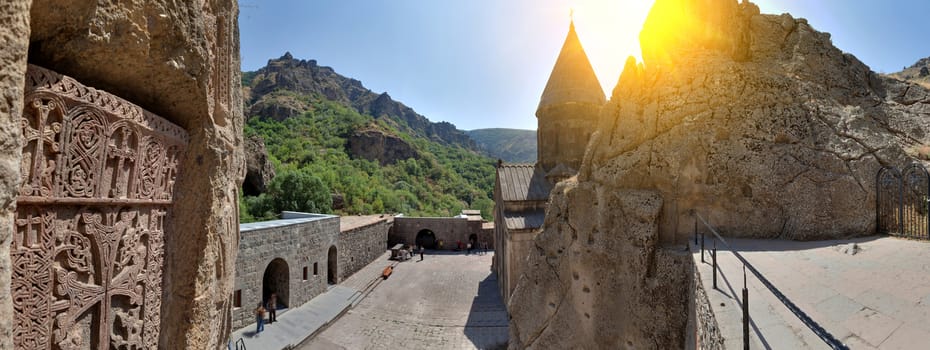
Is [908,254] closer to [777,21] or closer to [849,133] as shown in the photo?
[849,133]

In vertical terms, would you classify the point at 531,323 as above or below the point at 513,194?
below

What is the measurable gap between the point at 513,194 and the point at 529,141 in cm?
13143

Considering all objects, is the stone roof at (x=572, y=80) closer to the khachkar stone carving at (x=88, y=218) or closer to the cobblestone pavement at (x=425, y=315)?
the cobblestone pavement at (x=425, y=315)

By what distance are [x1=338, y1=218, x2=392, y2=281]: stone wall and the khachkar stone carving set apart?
1486cm

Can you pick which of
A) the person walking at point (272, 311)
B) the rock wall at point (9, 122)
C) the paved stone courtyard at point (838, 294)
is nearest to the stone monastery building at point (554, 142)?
the person walking at point (272, 311)

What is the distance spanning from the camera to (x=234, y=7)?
2609mm

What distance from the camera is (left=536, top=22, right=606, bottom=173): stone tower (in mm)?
16672

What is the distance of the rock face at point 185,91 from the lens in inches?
64.9

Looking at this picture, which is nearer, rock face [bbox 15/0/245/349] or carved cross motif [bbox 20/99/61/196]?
carved cross motif [bbox 20/99/61/196]

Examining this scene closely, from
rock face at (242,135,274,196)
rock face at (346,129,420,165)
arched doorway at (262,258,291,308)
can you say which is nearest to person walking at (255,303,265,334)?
arched doorway at (262,258,291,308)

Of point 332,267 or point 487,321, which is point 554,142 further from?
point 332,267

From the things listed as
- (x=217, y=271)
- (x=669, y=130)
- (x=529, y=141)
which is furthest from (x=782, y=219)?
(x=529, y=141)

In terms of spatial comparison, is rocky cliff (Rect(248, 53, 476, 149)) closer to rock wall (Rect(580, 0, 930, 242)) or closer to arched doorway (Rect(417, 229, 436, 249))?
arched doorway (Rect(417, 229, 436, 249))

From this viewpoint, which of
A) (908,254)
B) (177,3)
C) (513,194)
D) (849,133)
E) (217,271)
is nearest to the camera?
(177,3)
